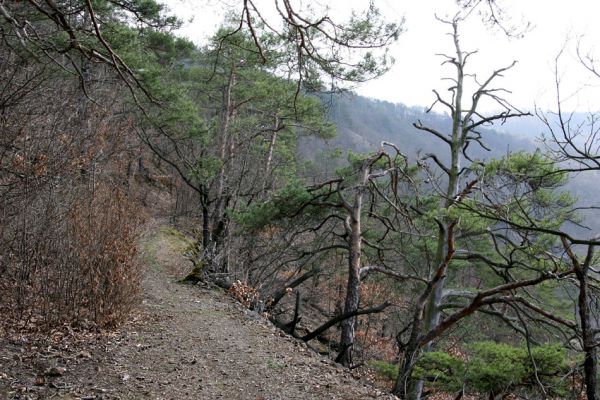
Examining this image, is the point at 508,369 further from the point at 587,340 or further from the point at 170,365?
the point at 170,365

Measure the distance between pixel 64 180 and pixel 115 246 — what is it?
3.40 ft

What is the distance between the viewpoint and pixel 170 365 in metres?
5.16

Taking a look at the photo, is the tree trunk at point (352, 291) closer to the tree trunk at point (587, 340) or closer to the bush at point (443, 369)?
the bush at point (443, 369)

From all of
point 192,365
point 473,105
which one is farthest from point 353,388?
point 473,105

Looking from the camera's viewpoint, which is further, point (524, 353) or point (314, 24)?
point (524, 353)

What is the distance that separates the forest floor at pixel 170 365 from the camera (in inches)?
164

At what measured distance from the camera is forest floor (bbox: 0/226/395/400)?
13.7 feet

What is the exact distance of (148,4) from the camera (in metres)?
7.20

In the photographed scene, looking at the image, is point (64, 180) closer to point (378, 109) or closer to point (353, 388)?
point (353, 388)

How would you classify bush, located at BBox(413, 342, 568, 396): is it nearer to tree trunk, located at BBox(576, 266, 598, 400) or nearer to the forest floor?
tree trunk, located at BBox(576, 266, 598, 400)

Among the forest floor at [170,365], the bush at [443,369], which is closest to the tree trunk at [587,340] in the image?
the bush at [443,369]

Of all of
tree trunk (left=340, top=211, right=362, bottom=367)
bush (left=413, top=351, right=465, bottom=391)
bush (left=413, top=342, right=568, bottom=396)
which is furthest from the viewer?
tree trunk (left=340, top=211, right=362, bottom=367)

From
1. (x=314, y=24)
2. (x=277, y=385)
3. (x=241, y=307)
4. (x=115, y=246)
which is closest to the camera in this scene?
(x=314, y=24)

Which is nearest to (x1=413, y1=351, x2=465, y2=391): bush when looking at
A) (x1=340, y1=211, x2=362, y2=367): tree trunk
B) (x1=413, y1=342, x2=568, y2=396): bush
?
(x1=413, y1=342, x2=568, y2=396): bush
